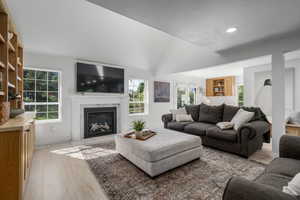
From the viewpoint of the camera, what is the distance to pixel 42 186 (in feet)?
6.31

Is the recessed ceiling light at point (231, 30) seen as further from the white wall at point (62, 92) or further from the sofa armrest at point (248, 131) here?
the white wall at point (62, 92)

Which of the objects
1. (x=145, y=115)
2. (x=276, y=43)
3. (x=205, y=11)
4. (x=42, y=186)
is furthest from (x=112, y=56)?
(x=276, y=43)

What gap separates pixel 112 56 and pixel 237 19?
339 centimetres

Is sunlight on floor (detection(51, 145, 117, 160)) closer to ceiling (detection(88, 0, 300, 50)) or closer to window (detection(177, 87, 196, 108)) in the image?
ceiling (detection(88, 0, 300, 50))

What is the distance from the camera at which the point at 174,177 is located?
6.86ft

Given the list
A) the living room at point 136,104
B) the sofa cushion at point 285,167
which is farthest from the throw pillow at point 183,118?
the sofa cushion at point 285,167

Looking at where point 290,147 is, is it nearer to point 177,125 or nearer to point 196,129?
point 196,129

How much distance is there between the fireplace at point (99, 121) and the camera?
424 cm

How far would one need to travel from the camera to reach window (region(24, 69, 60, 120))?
3516 millimetres

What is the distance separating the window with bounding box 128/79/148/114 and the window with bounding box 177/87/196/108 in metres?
1.87

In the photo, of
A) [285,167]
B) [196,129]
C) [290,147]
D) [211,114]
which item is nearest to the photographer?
[285,167]

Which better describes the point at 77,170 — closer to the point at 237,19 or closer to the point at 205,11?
the point at 205,11

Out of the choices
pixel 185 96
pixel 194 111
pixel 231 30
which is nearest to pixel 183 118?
pixel 194 111

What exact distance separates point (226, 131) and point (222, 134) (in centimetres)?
11
